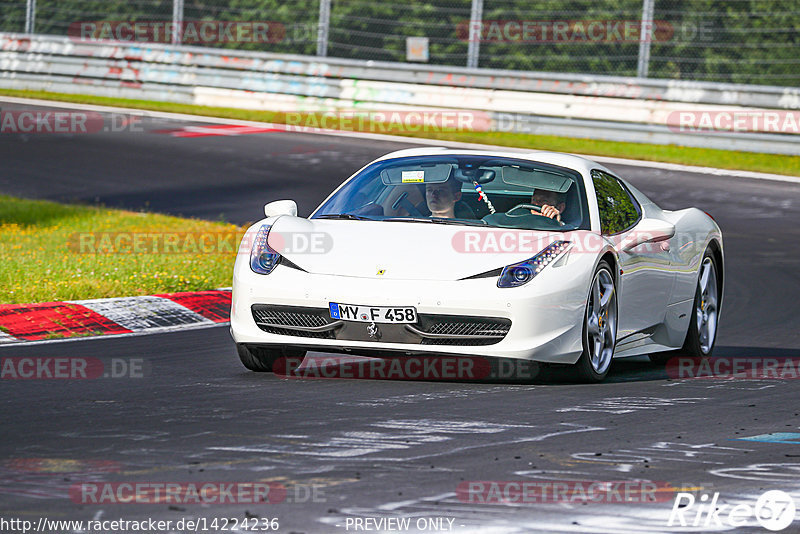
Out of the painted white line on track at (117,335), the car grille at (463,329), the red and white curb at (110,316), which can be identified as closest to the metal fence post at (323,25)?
the red and white curb at (110,316)

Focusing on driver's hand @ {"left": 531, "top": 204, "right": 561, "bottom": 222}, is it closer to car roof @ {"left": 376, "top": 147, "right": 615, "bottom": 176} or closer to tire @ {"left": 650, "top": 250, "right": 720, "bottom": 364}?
car roof @ {"left": 376, "top": 147, "right": 615, "bottom": 176}

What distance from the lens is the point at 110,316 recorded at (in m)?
9.54

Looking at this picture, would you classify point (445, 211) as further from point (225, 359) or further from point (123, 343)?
point (123, 343)

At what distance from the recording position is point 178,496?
4.57 m

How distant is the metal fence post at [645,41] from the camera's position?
2098 cm

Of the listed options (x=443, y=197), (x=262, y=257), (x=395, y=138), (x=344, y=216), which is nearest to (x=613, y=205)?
(x=443, y=197)

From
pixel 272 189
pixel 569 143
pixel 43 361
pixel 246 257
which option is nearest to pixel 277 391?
pixel 246 257

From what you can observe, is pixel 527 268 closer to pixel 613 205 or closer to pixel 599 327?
pixel 599 327

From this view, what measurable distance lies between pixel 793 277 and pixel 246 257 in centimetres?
702

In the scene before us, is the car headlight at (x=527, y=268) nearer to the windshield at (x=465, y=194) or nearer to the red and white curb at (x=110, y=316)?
the windshield at (x=465, y=194)

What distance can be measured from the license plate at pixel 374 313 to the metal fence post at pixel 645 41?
14.8 m

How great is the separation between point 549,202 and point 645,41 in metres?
13.5

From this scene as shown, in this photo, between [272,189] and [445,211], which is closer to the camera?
[445,211]

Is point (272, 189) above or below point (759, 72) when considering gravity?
below
